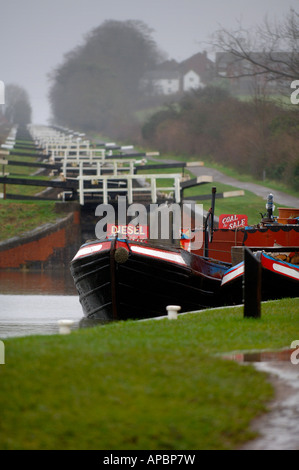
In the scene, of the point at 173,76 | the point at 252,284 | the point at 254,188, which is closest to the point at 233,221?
the point at 252,284

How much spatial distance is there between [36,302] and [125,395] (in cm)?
1686

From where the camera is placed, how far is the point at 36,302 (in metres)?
24.0

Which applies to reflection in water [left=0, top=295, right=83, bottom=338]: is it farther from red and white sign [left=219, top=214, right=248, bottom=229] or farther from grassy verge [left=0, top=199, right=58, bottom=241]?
grassy verge [left=0, top=199, right=58, bottom=241]

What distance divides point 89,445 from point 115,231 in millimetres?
12823

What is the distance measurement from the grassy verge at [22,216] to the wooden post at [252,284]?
24363 mm

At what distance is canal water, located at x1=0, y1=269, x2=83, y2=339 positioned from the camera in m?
18.3

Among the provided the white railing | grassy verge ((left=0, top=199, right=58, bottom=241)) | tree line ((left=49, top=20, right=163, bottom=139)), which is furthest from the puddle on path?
tree line ((left=49, top=20, right=163, bottom=139))

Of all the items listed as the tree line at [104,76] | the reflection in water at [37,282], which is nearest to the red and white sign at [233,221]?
the reflection in water at [37,282]

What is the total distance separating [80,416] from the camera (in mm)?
6914

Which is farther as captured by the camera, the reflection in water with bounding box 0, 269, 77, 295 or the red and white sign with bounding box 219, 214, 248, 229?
the reflection in water with bounding box 0, 269, 77, 295

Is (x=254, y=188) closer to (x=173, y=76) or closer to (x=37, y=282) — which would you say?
(x=37, y=282)

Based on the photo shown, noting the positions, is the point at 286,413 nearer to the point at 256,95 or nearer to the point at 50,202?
the point at 50,202

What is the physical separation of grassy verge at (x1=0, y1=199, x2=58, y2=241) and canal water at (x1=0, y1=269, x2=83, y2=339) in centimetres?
302

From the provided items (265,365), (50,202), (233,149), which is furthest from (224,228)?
(233,149)
